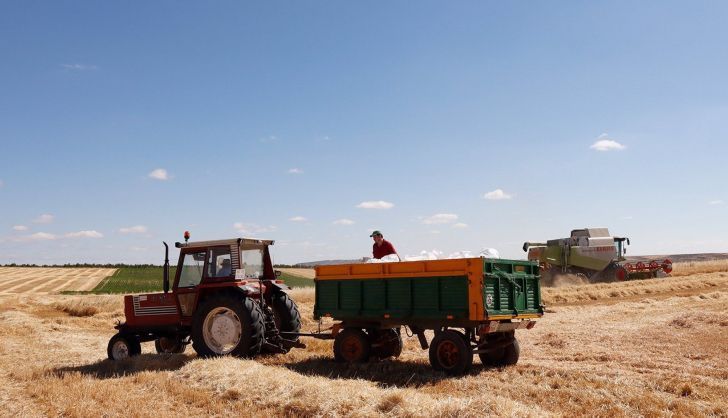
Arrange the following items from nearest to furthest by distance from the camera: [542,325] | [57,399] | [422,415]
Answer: [422,415]
[57,399]
[542,325]

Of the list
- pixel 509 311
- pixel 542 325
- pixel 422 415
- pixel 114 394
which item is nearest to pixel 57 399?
pixel 114 394

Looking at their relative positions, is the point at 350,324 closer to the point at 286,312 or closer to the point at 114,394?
the point at 286,312

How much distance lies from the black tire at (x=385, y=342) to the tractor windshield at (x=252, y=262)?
8.65 ft

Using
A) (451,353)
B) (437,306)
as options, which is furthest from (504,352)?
(437,306)

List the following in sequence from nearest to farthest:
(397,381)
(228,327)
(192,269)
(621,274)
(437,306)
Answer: (397,381)
(437,306)
(228,327)
(192,269)
(621,274)

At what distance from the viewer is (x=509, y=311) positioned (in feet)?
35.6

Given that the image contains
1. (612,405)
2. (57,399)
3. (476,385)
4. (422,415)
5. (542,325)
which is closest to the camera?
(422,415)

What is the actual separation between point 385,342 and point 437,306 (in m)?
1.78

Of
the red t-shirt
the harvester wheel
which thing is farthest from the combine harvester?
the red t-shirt

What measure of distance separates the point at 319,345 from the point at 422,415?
718cm

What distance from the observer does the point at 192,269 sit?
12.7 m

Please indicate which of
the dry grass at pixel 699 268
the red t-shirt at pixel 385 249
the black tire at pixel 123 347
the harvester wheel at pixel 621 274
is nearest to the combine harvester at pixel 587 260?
the harvester wheel at pixel 621 274

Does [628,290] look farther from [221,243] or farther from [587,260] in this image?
[221,243]

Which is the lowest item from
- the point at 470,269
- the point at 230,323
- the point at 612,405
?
the point at 612,405
